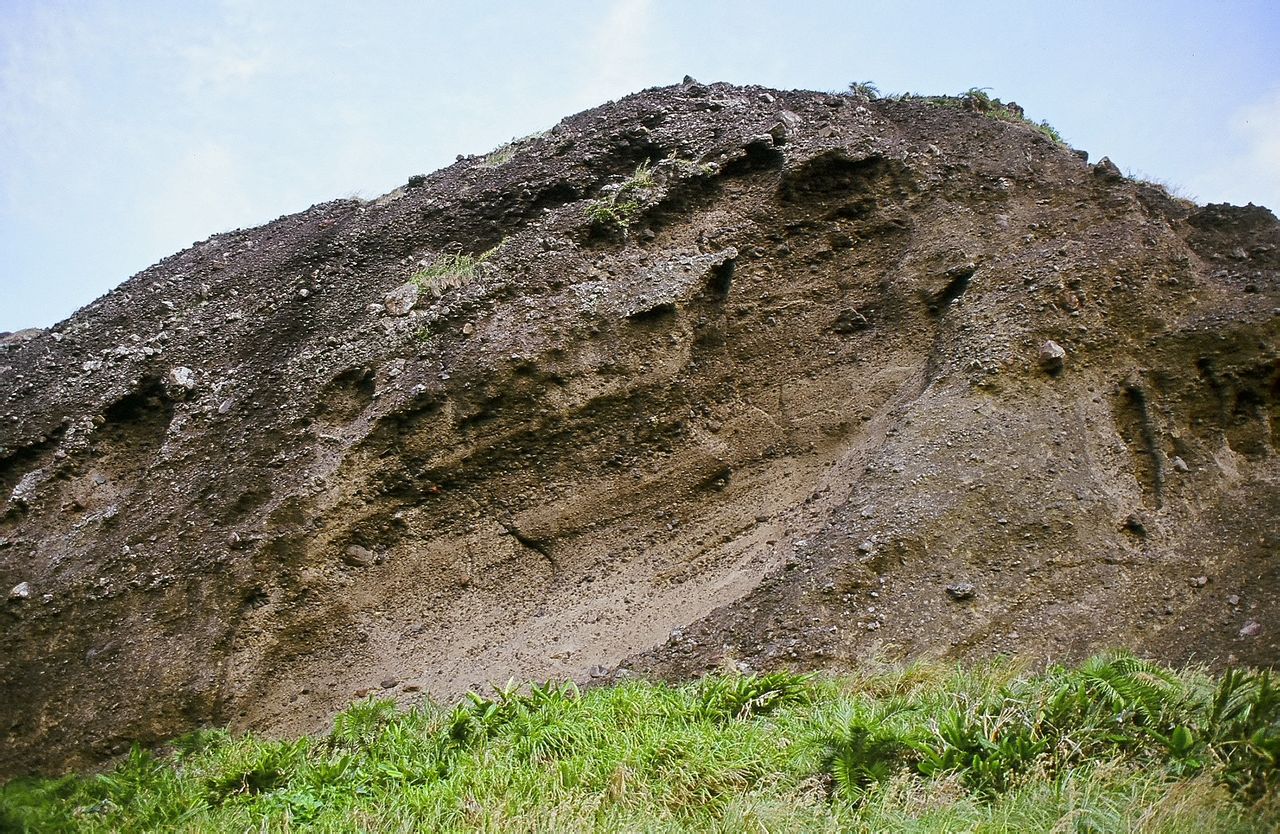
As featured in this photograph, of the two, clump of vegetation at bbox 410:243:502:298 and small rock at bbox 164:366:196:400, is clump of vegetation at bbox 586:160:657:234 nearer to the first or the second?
clump of vegetation at bbox 410:243:502:298

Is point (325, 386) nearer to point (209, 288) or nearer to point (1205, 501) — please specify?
point (209, 288)

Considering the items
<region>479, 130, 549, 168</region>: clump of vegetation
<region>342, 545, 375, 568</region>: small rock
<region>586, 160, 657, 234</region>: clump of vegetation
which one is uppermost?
<region>479, 130, 549, 168</region>: clump of vegetation

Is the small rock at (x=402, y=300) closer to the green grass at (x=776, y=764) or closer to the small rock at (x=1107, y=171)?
the green grass at (x=776, y=764)

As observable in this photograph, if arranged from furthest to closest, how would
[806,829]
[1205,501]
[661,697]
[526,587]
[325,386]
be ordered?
[325,386], [526,587], [1205,501], [661,697], [806,829]

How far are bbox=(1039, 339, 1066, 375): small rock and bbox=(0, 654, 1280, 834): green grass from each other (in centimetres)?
304

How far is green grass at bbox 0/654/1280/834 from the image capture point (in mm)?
4156

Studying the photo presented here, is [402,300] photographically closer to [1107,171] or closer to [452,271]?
[452,271]

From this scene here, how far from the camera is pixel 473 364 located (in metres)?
9.06

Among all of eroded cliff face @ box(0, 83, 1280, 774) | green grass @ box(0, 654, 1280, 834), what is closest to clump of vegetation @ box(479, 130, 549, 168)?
eroded cliff face @ box(0, 83, 1280, 774)

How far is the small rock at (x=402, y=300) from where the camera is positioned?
9.92 m

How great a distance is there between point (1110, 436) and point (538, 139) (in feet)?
24.9

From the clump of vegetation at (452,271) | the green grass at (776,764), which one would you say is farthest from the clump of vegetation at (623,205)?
the green grass at (776,764)

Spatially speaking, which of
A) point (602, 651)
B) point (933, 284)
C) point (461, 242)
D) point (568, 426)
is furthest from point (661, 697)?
point (461, 242)

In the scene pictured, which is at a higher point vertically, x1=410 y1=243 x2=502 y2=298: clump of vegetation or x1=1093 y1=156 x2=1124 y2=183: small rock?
x1=410 y1=243 x2=502 y2=298: clump of vegetation
